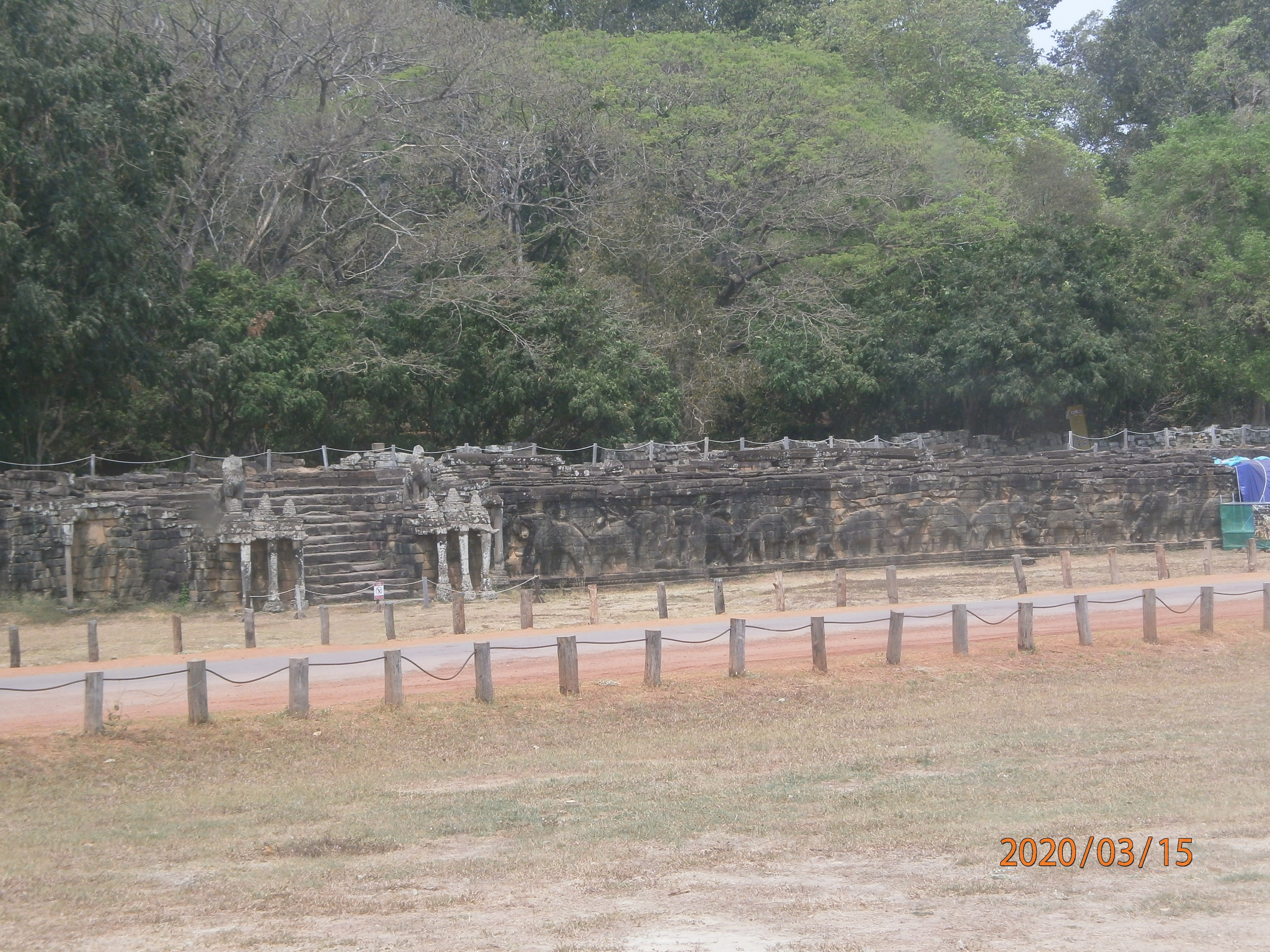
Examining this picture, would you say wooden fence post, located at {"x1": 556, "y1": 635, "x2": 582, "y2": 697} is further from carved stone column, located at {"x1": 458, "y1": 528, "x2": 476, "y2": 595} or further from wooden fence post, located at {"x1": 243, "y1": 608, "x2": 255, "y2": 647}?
carved stone column, located at {"x1": 458, "y1": 528, "x2": 476, "y2": 595}

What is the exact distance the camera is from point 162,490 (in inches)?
1049

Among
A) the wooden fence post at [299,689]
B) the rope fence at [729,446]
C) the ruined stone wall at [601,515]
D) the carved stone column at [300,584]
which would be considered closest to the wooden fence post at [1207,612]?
the ruined stone wall at [601,515]

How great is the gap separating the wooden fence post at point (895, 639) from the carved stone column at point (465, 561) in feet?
34.3

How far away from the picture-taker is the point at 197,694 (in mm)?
14188

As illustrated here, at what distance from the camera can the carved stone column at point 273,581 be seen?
936 inches

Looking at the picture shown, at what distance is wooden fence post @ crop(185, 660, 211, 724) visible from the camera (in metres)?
14.1

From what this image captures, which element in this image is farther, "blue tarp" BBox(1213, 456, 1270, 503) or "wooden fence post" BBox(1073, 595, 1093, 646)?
"blue tarp" BBox(1213, 456, 1270, 503)

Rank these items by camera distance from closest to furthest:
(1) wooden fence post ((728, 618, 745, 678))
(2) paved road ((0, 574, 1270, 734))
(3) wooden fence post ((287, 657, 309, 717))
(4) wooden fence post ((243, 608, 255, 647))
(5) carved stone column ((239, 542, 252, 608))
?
(3) wooden fence post ((287, 657, 309, 717))
(2) paved road ((0, 574, 1270, 734))
(1) wooden fence post ((728, 618, 745, 678))
(4) wooden fence post ((243, 608, 255, 647))
(5) carved stone column ((239, 542, 252, 608))

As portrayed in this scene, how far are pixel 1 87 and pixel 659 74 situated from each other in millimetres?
23640

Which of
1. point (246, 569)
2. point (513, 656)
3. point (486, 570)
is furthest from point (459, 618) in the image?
point (486, 570)

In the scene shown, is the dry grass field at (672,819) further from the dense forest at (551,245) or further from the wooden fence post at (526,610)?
the dense forest at (551,245)

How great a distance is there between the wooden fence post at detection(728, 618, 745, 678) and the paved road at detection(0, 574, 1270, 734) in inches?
31.2

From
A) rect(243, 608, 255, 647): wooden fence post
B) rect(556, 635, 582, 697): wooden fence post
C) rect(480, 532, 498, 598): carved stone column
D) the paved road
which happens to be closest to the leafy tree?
rect(480, 532, 498, 598): carved stone column

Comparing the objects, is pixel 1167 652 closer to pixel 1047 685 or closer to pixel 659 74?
pixel 1047 685
